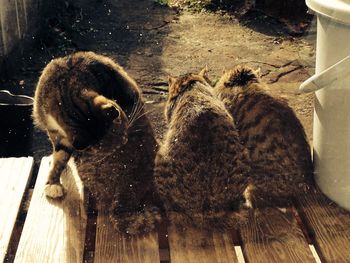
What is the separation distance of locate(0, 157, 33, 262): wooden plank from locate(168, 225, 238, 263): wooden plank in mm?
556

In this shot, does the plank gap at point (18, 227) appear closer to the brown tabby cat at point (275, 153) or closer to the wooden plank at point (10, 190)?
the wooden plank at point (10, 190)

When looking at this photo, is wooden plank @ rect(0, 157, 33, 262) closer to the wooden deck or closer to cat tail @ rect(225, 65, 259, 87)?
the wooden deck

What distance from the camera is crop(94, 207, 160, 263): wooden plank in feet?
6.19

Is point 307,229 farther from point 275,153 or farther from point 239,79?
point 239,79

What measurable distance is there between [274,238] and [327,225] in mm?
208

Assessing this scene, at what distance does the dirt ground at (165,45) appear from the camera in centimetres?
408

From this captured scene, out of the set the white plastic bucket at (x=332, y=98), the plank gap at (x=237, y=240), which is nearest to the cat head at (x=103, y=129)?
the plank gap at (x=237, y=240)

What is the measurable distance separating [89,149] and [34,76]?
2060 millimetres

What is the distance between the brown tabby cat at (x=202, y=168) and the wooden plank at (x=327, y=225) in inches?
10.6

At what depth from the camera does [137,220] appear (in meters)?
2.00

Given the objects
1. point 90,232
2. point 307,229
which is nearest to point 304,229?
point 307,229

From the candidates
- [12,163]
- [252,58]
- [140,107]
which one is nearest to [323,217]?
[140,107]

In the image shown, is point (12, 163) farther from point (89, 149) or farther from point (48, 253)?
point (48, 253)

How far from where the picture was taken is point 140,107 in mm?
2439
